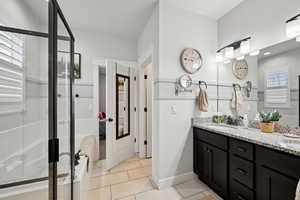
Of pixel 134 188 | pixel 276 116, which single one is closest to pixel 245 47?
pixel 276 116

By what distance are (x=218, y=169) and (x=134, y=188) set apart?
3.85 ft

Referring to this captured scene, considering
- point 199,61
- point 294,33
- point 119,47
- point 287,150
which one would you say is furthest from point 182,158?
point 119,47

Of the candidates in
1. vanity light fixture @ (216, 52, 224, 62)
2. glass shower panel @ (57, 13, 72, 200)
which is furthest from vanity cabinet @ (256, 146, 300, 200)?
glass shower panel @ (57, 13, 72, 200)

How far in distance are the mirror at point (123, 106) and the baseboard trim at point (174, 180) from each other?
3.97ft

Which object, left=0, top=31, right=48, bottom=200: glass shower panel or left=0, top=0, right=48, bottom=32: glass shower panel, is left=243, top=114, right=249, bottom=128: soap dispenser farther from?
left=0, top=0, right=48, bottom=32: glass shower panel

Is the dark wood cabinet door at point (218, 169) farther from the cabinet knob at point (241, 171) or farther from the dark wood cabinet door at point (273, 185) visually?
the dark wood cabinet door at point (273, 185)

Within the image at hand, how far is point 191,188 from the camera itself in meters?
1.94

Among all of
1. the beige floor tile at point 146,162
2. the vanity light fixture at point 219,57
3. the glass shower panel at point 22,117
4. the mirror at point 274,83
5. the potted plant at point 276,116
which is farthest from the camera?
the beige floor tile at point 146,162

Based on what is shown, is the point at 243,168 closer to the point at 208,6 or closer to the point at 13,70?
the point at 208,6

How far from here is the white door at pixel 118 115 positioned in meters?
2.53

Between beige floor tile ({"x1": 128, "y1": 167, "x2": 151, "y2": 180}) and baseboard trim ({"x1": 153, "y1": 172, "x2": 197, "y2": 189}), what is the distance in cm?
35

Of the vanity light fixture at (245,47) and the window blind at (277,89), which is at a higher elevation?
the vanity light fixture at (245,47)

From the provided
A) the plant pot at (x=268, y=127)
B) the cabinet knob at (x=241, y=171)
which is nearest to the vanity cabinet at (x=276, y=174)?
the cabinet knob at (x=241, y=171)

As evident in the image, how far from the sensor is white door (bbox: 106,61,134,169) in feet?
8.29
